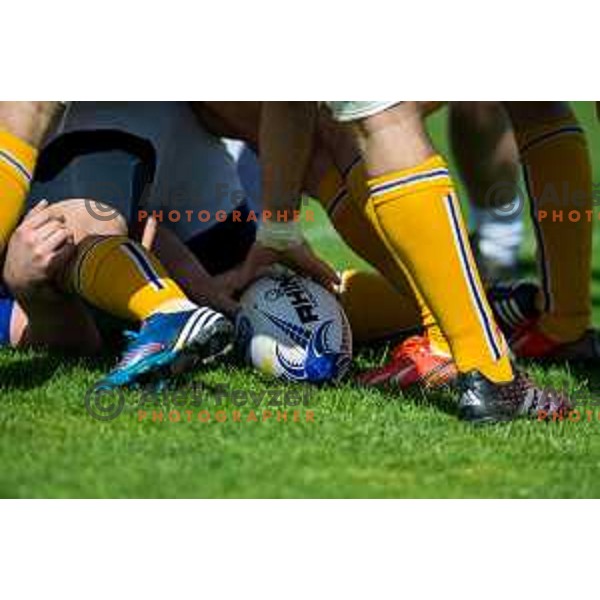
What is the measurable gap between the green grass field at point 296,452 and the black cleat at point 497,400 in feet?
0.15

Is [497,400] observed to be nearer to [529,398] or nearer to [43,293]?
[529,398]

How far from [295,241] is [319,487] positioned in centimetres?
136

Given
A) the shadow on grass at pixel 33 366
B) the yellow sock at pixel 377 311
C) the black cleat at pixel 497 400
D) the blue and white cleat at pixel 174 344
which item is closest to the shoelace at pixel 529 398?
the black cleat at pixel 497 400

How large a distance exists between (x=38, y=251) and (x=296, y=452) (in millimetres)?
1216

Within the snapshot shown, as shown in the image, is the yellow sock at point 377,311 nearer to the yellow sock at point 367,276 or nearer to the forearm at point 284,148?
the yellow sock at point 367,276

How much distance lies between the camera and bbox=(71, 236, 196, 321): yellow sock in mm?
4359

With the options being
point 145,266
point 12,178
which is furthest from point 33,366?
point 12,178

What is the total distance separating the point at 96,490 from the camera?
11.0 ft

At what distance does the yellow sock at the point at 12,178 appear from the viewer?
13.1 feet

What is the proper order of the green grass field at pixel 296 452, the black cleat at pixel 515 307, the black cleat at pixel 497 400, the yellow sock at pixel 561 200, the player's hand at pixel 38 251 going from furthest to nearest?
the black cleat at pixel 515 307 → the yellow sock at pixel 561 200 → the player's hand at pixel 38 251 → the black cleat at pixel 497 400 → the green grass field at pixel 296 452

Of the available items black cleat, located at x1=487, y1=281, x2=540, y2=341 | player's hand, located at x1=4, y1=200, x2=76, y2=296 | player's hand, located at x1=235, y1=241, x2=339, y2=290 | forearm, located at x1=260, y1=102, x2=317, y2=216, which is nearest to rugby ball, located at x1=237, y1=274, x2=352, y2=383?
player's hand, located at x1=235, y1=241, x2=339, y2=290

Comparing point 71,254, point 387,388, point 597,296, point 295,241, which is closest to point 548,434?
point 387,388

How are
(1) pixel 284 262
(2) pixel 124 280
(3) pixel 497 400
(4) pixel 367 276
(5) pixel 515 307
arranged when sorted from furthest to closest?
(4) pixel 367 276, (5) pixel 515 307, (1) pixel 284 262, (2) pixel 124 280, (3) pixel 497 400

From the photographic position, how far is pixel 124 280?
4.38 meters
